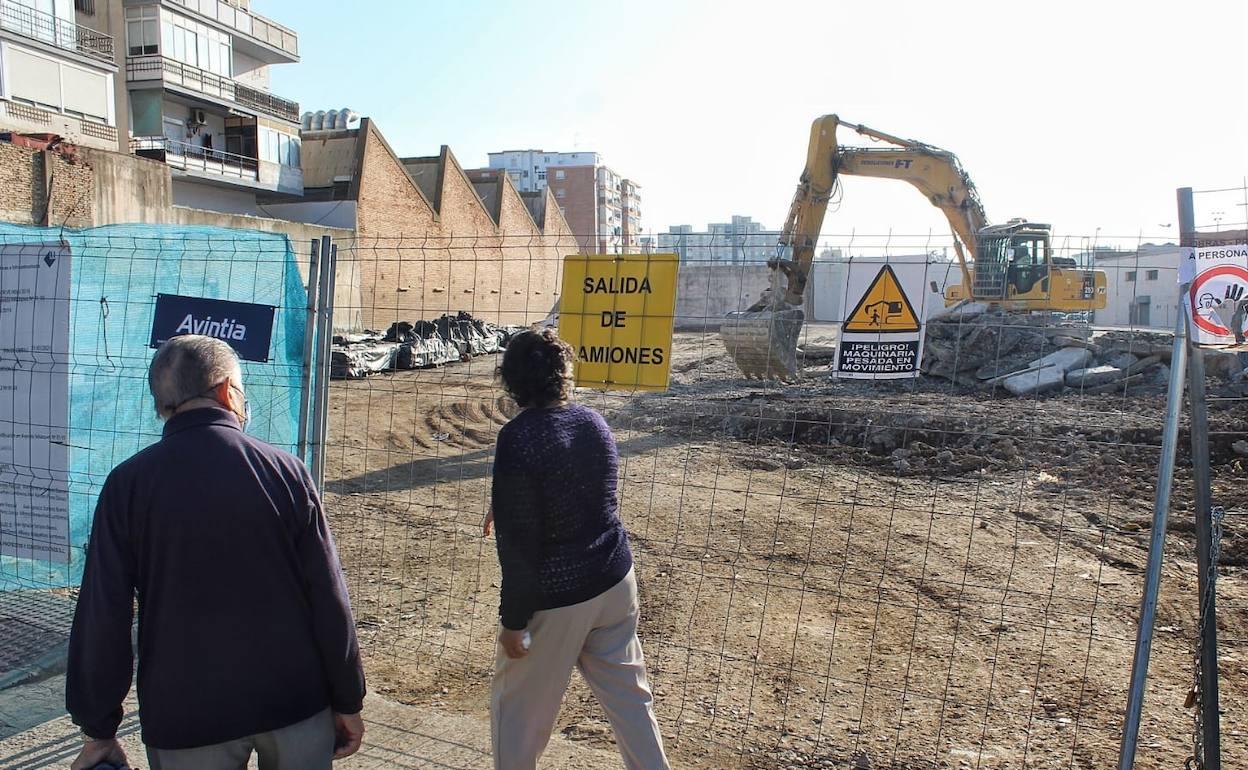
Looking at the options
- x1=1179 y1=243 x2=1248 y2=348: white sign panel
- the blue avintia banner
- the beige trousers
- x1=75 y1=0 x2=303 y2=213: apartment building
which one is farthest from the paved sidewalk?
x1=75 y1=0 x2=303 y2=213: apartment building

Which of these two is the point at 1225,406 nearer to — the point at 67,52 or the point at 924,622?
the point at 924,622

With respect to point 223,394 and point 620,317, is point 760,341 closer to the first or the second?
point 620,317

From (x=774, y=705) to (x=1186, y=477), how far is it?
8.02 m

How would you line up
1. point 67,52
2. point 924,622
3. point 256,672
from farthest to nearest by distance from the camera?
point 67,52
point 924,622
point 256,672

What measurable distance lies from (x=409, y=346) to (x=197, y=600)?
2016 cm

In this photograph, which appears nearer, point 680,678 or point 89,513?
point 680,678

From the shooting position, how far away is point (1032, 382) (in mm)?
15617

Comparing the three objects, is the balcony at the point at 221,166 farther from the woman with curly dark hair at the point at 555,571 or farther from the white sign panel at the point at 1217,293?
the white sign panel at the point at 1217,293

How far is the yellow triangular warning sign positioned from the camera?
11.5ft

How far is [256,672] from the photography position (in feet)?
7.02

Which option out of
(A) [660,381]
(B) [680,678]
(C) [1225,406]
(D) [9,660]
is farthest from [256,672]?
(C) [1225,406]

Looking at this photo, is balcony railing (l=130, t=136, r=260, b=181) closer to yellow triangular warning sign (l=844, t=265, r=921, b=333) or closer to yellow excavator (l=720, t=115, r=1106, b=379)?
yellow excavator (l=720, t=115, r=1106, b=379)

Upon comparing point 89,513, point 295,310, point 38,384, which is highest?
point 295,310

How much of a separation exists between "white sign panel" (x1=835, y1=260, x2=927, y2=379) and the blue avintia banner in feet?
9.06
